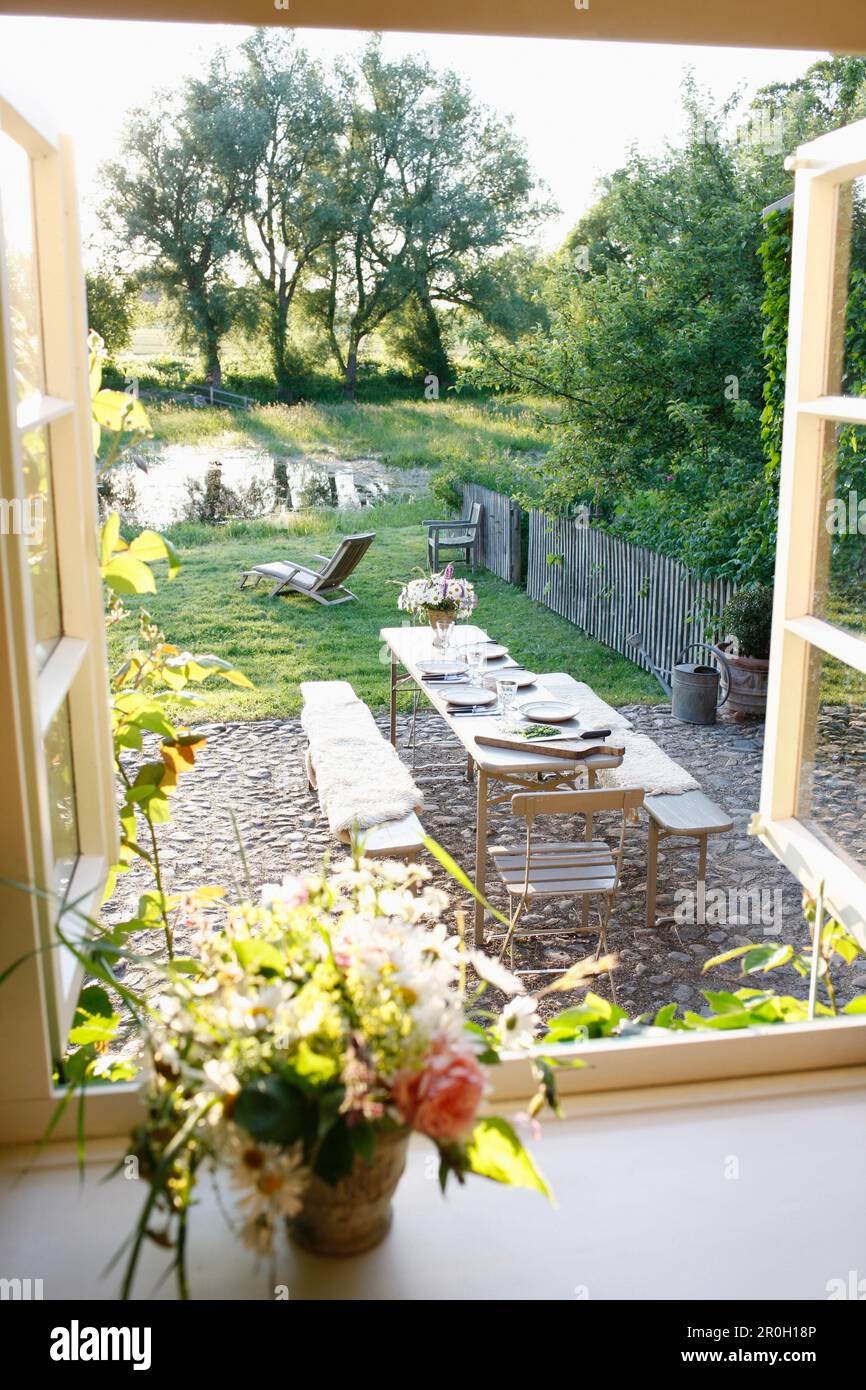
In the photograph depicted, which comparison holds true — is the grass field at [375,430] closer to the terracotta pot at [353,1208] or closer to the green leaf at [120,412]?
the green leaf at [120,412]

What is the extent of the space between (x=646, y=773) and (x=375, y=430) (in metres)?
6.76

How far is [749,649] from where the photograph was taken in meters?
6.41

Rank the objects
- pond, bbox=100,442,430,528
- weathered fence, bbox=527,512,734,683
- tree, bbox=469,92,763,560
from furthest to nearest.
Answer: pond, bbox=100,442,430,528 → tree, bbox=469,92,763,560 → weathered fence, bbox=527,512,734,683

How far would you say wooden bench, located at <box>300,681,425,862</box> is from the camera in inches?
150

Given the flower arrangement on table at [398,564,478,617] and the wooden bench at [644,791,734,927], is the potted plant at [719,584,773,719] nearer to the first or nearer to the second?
the flower arrangement on table at [398,564,478,617]

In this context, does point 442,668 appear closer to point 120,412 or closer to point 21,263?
point 120,412

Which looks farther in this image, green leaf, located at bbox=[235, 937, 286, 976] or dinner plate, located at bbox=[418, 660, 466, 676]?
dinner plate, located at bbox=[418, 660, 466, 676]

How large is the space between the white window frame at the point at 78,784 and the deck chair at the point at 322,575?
675 centimetres

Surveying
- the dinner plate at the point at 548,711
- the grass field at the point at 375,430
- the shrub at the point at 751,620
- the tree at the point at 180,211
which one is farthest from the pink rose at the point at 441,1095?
the tree at the point at 180,211

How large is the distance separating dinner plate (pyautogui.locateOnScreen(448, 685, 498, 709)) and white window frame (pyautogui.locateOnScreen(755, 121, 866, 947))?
2635 millimetres

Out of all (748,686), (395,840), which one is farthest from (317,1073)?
(748,686)

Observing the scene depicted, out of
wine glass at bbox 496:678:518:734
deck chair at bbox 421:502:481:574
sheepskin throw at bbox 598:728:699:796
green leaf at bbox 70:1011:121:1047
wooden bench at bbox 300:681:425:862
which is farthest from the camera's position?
deck chair at bbox 421:502:481:574

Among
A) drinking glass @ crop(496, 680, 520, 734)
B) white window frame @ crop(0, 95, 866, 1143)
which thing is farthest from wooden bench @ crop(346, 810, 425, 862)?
white window frame @ crop(0, 95, 866, 1143)

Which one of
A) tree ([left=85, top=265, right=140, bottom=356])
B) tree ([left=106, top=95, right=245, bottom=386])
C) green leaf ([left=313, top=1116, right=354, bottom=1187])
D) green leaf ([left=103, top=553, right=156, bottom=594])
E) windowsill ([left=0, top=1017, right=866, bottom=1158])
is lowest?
windowsill ([left=0, top=1017, right=866, bottom=1158])
